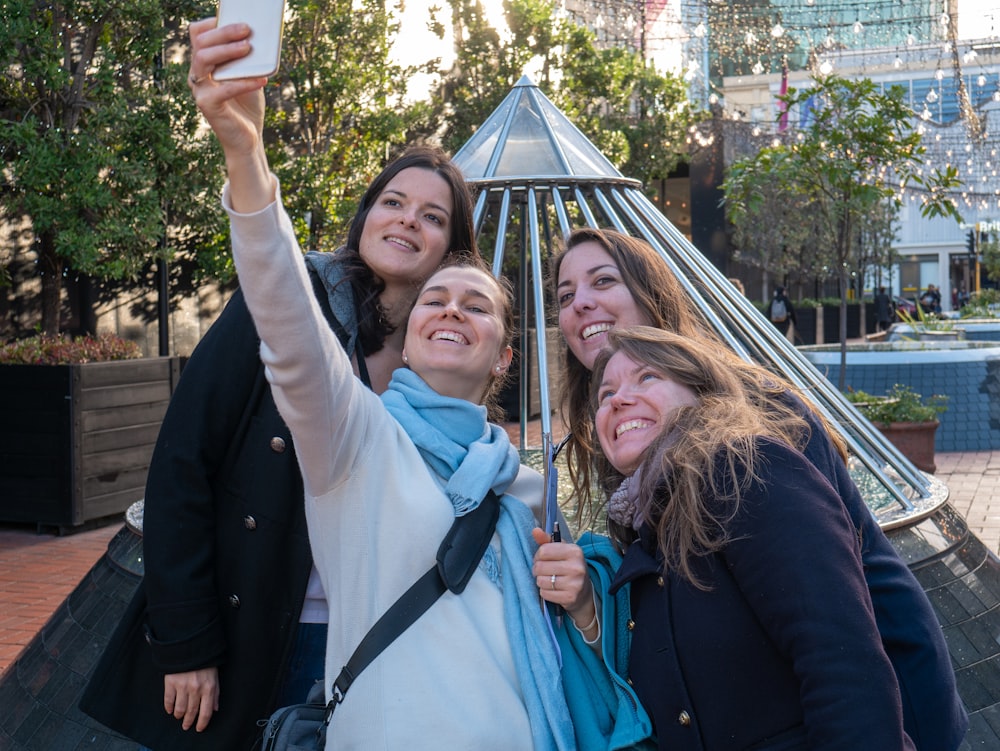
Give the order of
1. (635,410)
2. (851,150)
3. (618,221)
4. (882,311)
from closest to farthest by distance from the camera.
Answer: (635,410)
(618,221)
(851,150)
(882,311)

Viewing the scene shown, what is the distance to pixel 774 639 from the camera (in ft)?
5.39

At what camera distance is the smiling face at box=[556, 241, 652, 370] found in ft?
8.29

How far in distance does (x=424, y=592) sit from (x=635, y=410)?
514 millimetres

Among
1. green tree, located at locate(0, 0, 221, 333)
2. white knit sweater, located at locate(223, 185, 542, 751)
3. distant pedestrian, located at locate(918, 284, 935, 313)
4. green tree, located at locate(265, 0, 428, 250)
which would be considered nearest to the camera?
white knit sweater, located at locate(223, 185, 542, 751)

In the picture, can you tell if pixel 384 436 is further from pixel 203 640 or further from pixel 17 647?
pixel 17 647

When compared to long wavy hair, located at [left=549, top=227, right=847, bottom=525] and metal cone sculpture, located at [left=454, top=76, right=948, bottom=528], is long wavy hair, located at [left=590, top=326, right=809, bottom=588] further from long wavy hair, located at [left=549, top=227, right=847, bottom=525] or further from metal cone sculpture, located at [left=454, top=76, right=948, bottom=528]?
metal cone sculpture, located at [left=454, top=76, right=948, bottom=528]

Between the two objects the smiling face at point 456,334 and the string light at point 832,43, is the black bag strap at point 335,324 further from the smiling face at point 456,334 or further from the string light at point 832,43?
the string light at point 832,43

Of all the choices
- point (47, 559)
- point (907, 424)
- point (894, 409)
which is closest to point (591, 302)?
point (47, 559)

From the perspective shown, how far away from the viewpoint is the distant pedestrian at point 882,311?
100 ft

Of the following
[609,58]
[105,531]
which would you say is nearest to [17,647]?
[105,531]

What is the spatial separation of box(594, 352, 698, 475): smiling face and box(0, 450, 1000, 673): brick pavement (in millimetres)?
3279

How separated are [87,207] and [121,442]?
167 cm

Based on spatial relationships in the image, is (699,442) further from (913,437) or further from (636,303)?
(913,437)

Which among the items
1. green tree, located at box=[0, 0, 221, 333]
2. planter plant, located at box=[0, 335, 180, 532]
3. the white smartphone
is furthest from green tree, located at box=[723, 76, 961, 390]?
the white smartphone
